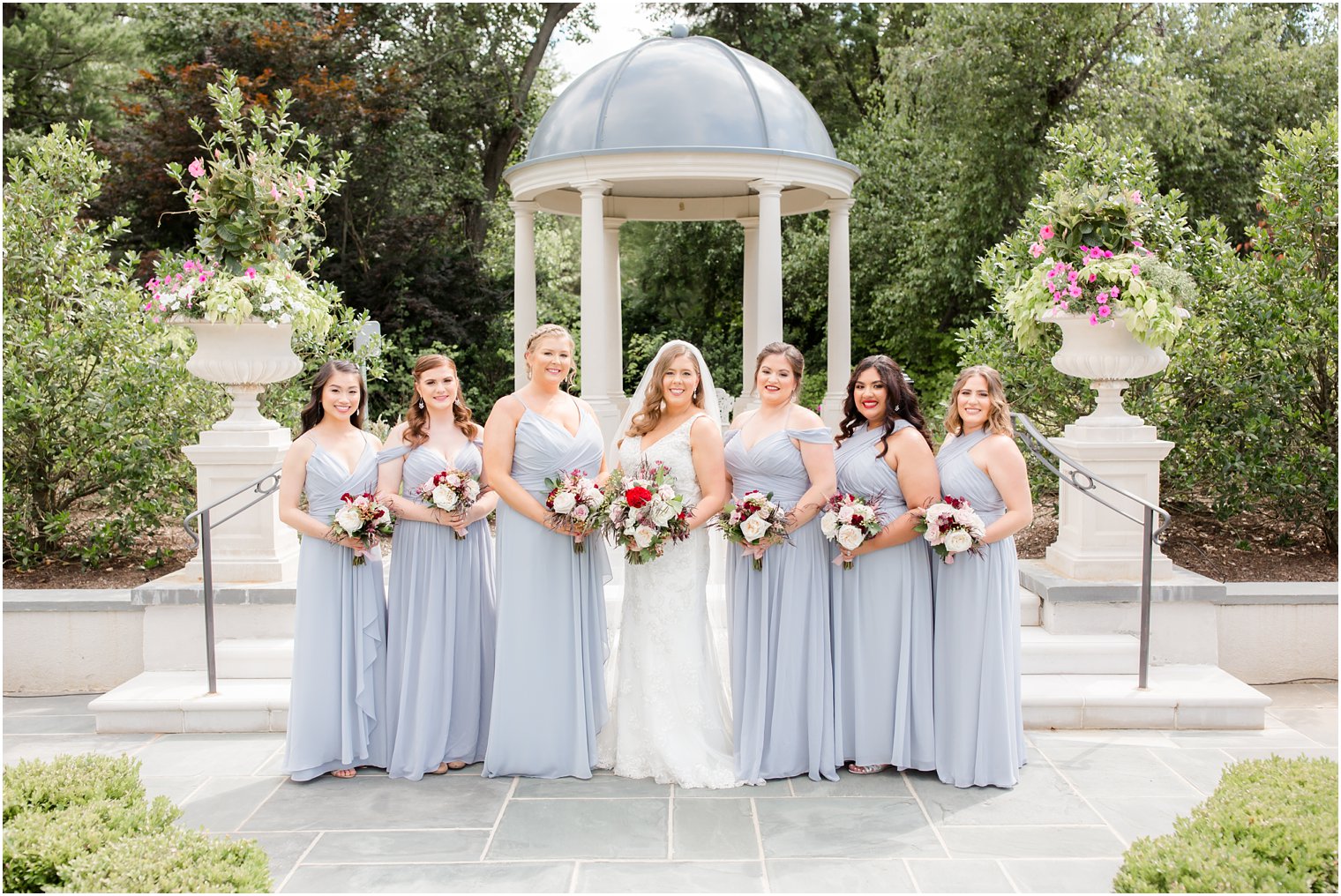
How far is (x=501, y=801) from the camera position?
5.08 m

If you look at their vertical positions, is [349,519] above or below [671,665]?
above

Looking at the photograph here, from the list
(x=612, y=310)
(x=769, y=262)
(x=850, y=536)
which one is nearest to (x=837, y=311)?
(x=769, y=262)

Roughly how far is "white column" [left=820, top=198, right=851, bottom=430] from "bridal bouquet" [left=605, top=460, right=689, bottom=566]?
7.25 meters

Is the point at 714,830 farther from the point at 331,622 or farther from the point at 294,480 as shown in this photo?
the point at 294,480

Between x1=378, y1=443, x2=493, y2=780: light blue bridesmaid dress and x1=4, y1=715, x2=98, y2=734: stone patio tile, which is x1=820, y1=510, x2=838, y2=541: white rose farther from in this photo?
x1=4, y1=715, x2=98, y2=734: stone patio tile

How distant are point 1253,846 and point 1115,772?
1.92m

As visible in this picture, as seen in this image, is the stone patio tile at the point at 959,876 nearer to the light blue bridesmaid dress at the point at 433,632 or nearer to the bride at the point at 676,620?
the bride at the point at 676,620

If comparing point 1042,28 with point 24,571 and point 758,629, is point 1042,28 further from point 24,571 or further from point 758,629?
point 24,571

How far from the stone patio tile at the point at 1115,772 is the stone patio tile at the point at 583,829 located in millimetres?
2093

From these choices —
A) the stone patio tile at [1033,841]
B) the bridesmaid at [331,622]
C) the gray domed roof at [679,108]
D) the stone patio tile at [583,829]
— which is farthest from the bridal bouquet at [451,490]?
the gray domed roof at [679,108]

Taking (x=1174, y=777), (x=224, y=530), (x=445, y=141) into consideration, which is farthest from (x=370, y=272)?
(x=1174, y=777)

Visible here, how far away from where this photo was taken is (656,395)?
5359mm

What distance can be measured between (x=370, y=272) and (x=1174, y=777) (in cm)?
1705

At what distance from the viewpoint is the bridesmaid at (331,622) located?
5.35m
